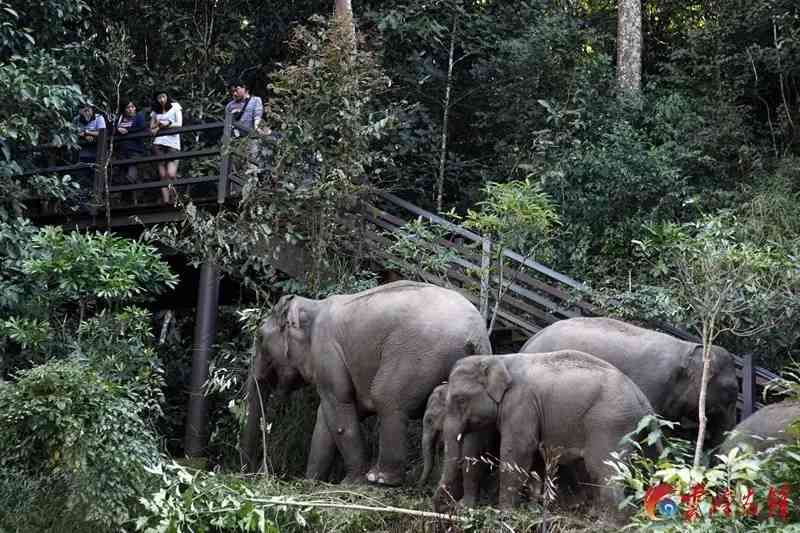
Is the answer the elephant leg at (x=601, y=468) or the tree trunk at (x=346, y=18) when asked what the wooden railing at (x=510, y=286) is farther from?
the elephant leg at (x=601, y=468)

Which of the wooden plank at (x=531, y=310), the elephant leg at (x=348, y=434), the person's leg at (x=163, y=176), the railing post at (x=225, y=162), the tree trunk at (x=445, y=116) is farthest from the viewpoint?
the tree trunk at (x=445, y=116)

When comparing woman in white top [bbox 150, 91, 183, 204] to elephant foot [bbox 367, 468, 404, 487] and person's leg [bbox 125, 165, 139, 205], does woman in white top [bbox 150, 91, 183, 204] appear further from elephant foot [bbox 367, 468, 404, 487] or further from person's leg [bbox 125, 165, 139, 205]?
elephant foot [bbox 367, 468, 404, 487]

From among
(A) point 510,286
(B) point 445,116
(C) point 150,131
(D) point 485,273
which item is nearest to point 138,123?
(C) point 150,131

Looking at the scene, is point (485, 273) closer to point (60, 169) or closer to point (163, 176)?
point (163, 176)

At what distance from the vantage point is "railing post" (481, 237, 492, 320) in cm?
1382

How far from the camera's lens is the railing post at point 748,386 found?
40.8 ft

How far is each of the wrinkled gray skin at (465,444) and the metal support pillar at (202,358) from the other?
358 centimetres

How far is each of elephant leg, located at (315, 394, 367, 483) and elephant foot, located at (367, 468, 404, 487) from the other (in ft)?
0.79

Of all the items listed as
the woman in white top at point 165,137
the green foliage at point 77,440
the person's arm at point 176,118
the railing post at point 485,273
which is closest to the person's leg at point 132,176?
the woman in white top at point 165,137

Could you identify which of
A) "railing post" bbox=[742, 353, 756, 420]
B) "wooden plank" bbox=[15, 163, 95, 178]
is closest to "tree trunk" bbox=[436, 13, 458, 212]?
"wooden plank" bbox=[15, 163, 95, 178]

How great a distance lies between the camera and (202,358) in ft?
47.9

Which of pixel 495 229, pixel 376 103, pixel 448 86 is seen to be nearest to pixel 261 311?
pixel 495 229

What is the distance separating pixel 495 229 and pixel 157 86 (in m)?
7.34

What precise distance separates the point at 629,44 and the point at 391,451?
9.04m
